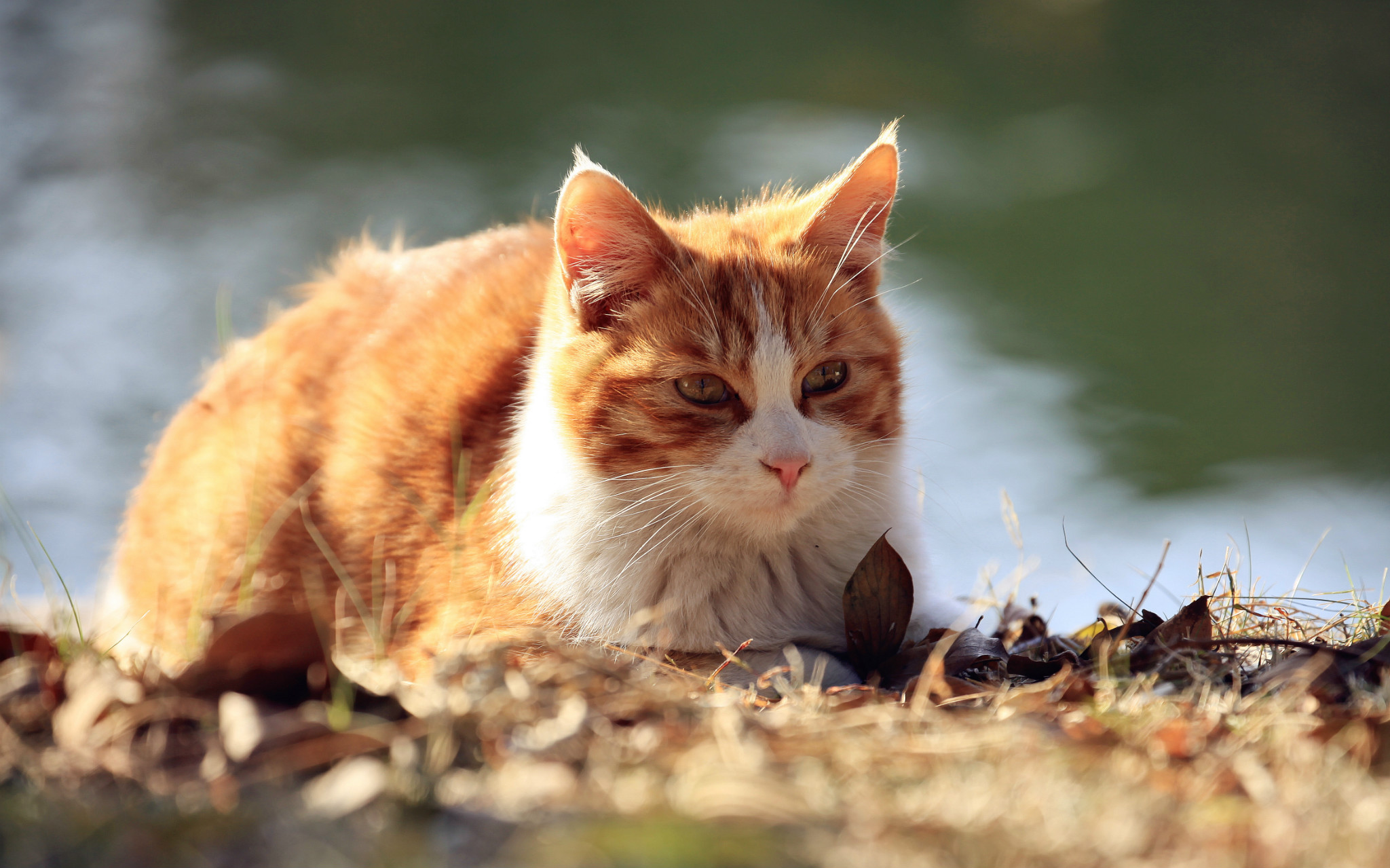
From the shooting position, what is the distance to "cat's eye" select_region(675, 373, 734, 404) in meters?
2.04

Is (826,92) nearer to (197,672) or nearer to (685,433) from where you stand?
(685,433)

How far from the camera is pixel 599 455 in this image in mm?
2088

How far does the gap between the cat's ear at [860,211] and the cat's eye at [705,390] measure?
425 mm

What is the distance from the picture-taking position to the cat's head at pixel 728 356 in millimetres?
1959

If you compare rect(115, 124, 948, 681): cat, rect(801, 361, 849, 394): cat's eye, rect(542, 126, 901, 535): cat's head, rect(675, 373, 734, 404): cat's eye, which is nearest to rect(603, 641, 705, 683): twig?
rect(115, 124, 948, 681): cat

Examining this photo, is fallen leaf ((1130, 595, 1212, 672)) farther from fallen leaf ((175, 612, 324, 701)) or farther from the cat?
fallen leaf ((175, 612, 324, 701))

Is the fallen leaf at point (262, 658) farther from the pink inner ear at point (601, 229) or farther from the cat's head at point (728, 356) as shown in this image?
the pink inner ear at point (601, 229)

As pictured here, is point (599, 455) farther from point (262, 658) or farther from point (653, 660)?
point (262, 658)

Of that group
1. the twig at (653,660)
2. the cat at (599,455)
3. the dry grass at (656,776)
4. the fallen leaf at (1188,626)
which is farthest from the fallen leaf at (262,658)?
the fallen leaf at (1188,626)

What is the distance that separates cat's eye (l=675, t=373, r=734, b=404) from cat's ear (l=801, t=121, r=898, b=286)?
425 mm

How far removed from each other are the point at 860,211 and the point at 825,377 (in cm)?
43

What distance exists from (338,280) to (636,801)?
2.23m

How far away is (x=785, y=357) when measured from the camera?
2.03 meters

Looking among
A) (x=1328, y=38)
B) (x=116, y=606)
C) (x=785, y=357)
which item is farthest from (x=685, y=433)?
(x=1328, y=38)
